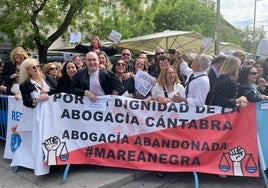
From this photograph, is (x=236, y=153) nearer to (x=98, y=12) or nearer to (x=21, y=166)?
(x=21, y=166)

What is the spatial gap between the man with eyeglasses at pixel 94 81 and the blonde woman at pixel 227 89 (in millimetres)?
1352

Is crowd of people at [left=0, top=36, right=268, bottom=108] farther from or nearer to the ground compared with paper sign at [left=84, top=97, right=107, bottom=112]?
farther from the ground

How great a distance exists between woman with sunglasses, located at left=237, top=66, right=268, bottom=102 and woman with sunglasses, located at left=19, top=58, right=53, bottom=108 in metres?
2.83

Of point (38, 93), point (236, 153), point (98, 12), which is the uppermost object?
point (98, 12)

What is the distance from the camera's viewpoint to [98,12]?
50.0 ft

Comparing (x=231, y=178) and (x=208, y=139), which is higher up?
(x=208, y=139)

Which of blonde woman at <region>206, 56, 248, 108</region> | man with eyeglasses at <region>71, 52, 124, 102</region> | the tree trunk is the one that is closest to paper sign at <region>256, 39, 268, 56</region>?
blonde woman at <region>206, 56, 248, 108</region>

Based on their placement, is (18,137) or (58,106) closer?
(58,106)

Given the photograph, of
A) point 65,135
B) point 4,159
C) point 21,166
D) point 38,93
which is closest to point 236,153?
point 65,135

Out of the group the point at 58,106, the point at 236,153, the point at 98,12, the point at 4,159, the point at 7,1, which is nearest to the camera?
the point at 236,153

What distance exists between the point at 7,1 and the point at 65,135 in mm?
9719

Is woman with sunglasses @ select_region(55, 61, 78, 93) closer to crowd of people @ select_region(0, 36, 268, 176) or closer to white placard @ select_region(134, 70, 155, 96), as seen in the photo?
crowd of people @ select_region(0, 36, 268, 176)

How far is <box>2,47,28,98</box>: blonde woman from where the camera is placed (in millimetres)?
5730

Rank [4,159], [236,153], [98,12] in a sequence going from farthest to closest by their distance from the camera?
[98,12]
[4,159]
[236,153]
